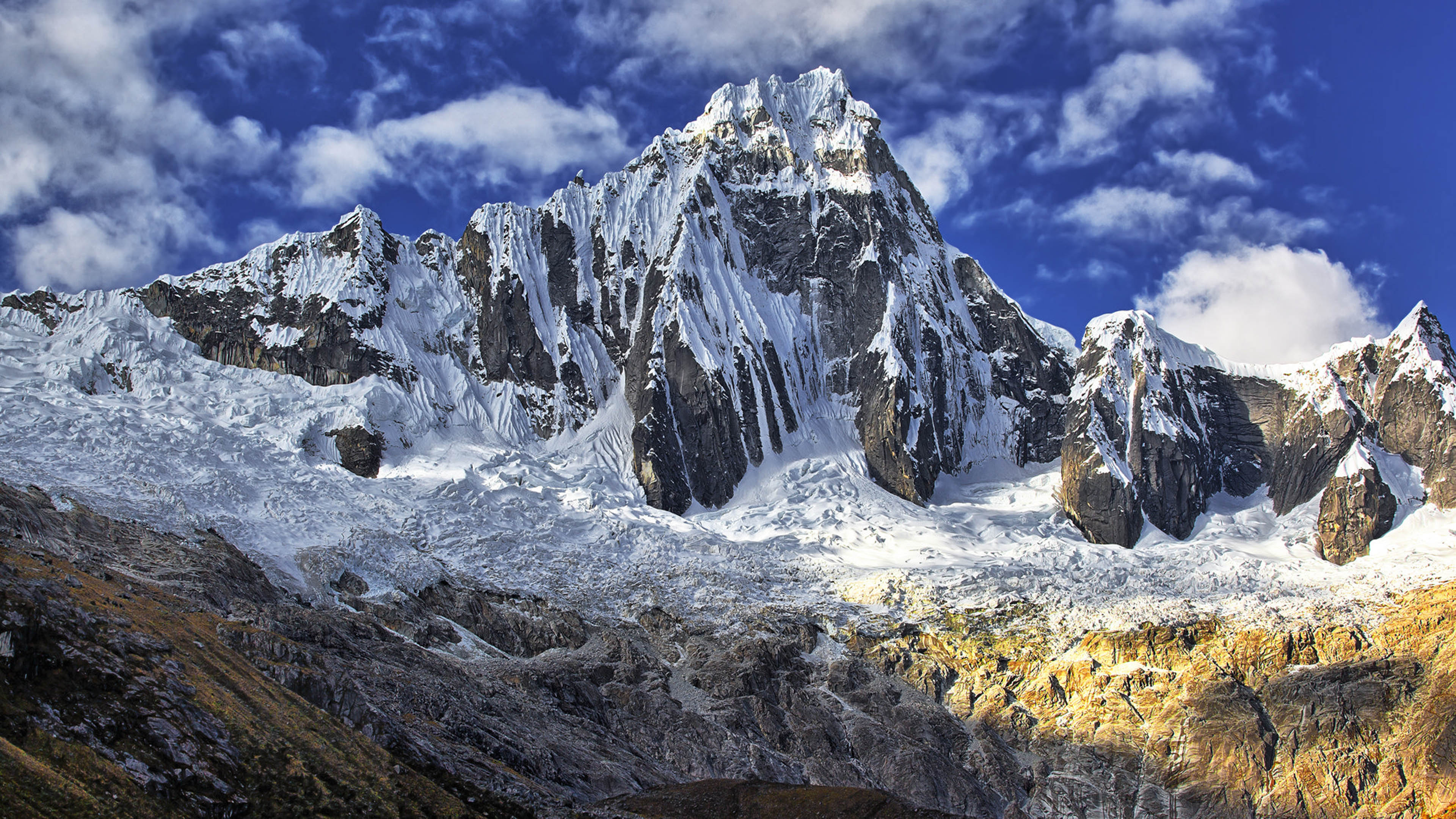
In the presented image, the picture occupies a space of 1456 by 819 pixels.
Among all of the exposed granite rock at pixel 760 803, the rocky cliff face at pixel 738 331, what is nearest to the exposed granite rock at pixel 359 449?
the rocky cliff face at pixel 738 331

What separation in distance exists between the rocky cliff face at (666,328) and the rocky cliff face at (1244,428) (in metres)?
16.1

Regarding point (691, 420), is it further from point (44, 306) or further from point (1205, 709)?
point (44, 306)

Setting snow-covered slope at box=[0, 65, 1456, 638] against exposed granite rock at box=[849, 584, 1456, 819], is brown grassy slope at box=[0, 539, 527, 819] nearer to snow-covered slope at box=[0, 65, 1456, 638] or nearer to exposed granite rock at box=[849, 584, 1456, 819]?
snow-covered slope at box=[0, 65, 1456, 638]

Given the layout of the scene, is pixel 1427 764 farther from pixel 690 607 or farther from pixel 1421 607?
pixel 690 607

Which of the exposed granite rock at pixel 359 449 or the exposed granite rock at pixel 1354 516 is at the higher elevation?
the exposed granite rock at pixel 1354 516

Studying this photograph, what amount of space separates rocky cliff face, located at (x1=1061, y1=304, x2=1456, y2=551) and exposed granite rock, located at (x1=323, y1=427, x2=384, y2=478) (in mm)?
101362

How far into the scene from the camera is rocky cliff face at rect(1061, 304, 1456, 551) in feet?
518

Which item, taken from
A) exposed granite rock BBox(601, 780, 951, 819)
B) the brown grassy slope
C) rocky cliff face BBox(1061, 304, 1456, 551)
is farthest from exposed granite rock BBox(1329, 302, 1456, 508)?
the brown grassy slope

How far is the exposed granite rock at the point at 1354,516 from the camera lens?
484ft

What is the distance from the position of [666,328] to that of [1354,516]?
10217 cm

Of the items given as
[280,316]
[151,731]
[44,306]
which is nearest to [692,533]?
[280,316]

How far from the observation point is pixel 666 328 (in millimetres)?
173000

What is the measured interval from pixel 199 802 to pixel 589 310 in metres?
147

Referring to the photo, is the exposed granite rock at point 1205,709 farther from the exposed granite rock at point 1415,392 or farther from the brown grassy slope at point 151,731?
the brown grassy slope at point 151,731
